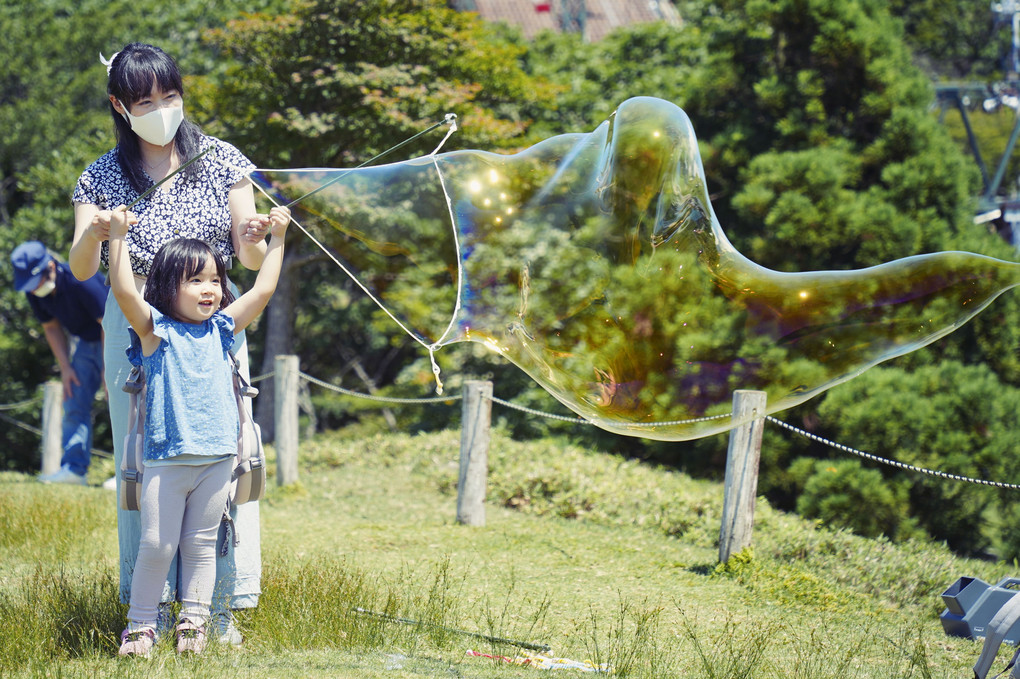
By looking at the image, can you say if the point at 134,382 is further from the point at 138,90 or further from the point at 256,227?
the point at 138,90

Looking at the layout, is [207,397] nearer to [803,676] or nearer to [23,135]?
[803,676]

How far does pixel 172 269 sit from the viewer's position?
3.01 metres

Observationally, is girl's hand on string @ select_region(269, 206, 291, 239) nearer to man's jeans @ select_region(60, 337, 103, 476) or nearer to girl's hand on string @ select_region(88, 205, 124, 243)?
girl's hand on string @ select_region(88, 205, 124, 243)

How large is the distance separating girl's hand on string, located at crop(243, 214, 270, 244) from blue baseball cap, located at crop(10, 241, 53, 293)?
14.8 feet

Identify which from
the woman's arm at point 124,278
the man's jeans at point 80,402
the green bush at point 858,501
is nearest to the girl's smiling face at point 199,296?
the woman's arm at point 124,278

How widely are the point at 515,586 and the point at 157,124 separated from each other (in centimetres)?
255

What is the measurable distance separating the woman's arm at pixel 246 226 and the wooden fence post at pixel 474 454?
2926 mm

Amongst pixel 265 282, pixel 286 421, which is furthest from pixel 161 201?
pixel 286 421

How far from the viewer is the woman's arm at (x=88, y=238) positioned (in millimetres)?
2857

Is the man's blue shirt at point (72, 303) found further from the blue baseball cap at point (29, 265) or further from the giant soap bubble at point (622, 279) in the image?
the giant soap bubble at point (622, 279)

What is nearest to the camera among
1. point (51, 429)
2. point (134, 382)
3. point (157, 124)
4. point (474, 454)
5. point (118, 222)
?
point (118, 222)

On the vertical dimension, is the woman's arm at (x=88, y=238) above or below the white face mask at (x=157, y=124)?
below

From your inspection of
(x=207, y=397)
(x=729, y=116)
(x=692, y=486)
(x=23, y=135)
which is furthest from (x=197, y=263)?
(x=23, y=135)

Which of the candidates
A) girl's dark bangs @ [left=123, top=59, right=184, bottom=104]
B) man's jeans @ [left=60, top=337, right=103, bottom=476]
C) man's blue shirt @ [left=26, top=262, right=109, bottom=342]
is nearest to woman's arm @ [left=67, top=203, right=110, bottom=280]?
girl's dark bangs @ [left=123, top=59, right=184, bottom=104]
